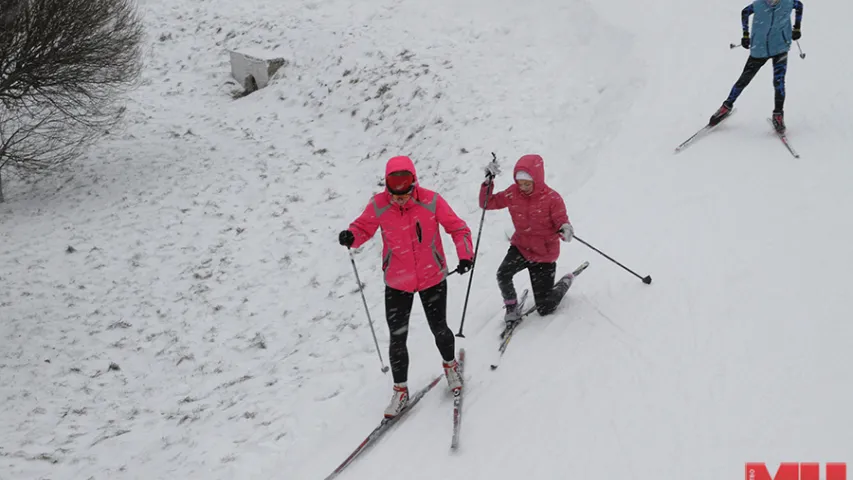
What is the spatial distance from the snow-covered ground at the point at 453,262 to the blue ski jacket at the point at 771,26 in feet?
4.32

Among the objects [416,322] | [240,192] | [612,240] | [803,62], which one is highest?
[803,62]

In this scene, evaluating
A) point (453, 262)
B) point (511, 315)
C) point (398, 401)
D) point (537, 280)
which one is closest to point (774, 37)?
point (537, 280)

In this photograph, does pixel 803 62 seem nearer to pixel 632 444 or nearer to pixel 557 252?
pixel 557 252

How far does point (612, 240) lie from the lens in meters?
7.77

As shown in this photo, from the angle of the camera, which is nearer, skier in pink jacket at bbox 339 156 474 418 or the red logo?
the red logo

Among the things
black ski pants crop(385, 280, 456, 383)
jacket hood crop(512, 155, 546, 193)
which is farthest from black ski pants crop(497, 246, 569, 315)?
black ski pants crop(385, 280, 456, 383)

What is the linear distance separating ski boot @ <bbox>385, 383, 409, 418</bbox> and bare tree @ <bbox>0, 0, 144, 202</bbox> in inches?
423

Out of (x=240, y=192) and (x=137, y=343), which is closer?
Result: (x=137, y=343)

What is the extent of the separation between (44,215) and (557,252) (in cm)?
1276

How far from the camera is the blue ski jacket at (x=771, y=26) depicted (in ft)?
27.8

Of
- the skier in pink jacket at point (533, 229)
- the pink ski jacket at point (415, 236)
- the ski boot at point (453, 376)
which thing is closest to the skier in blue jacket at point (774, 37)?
the skier in pink jacket at point (533, 229)

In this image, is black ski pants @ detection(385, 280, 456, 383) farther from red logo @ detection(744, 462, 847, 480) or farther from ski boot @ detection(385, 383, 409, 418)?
red logo @ detection(744, 462, 847, 480)

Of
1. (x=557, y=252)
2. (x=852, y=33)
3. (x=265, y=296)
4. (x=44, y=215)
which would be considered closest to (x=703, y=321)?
(x=557, y=252)

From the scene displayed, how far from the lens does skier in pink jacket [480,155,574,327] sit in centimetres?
573
